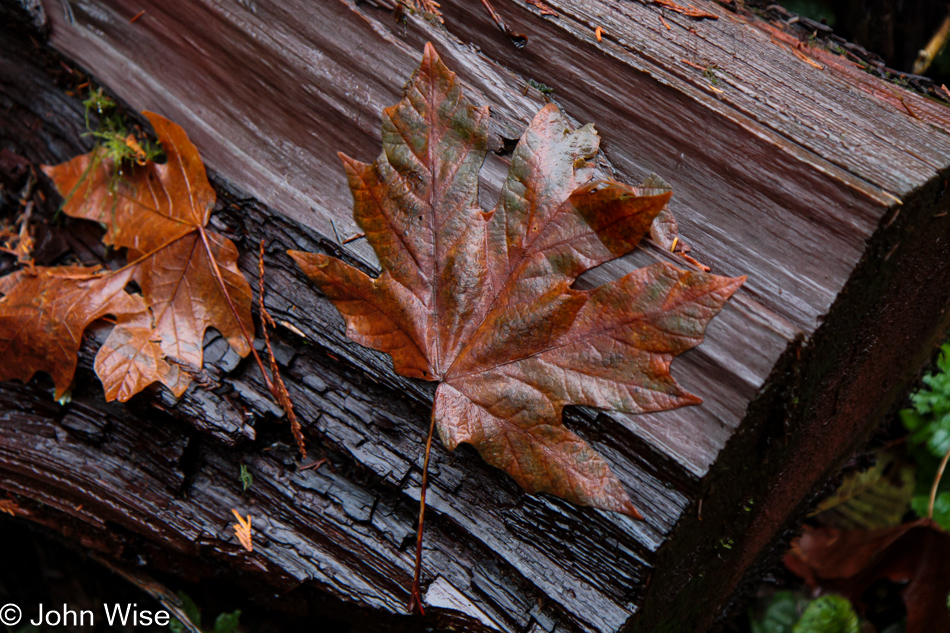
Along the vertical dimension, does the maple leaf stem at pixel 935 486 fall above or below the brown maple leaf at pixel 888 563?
above

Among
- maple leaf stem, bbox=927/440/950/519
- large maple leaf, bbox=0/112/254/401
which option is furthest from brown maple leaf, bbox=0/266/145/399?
maple leaf stem, bbox=927/440/950/519

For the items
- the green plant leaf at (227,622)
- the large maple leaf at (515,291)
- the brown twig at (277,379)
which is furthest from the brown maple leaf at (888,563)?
the green plant leaf at (227,622)

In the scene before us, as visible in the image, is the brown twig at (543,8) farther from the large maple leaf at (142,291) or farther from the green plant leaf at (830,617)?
the green plant leaf at (830,617)

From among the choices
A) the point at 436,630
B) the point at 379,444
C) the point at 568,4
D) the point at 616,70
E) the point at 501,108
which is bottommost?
the point at 436,630

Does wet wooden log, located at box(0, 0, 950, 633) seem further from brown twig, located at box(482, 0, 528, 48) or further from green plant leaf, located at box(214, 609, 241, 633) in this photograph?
green plant leaf, located at box(214, 609, 241, 633)

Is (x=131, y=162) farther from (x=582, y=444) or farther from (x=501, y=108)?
(x=582, y=444)

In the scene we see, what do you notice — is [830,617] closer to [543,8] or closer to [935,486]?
[935,486]

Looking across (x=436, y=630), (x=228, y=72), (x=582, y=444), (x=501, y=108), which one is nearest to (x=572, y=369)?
(x=582, y=444)
